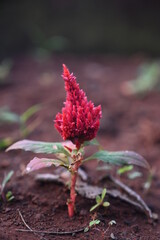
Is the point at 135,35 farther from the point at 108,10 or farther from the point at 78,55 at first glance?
the point at 78,55

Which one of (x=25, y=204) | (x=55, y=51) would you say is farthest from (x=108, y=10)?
(x=25, y=204)

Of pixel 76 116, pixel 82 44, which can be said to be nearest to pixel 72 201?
pixel 76 116

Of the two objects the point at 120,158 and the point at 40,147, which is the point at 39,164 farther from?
the point at 120,158

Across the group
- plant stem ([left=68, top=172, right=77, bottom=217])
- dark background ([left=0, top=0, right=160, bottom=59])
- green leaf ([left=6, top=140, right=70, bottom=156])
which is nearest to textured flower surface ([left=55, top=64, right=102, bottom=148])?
green leaf ([left=6, top=140, right=70, bottom=156])

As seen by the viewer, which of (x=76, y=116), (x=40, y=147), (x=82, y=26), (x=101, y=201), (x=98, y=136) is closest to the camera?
(x=76, y=116)

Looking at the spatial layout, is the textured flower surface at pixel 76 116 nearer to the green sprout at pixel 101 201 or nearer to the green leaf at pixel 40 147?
the green leaf at pixel 40 147

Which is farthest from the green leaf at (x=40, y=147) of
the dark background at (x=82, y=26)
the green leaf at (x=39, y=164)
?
the dark background at (x=82, y=26)
